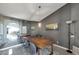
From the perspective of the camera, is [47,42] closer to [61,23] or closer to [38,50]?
[38,50]

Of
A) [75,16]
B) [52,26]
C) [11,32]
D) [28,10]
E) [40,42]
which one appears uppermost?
[28,10]

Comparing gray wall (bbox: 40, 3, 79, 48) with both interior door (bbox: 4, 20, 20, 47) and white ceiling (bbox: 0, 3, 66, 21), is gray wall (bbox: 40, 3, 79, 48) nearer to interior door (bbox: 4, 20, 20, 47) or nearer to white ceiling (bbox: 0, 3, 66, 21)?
white ceiling (bbox: 0, 3, 66, 21)

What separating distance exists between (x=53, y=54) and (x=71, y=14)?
88 cm

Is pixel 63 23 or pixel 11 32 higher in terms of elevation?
pixel 63 23

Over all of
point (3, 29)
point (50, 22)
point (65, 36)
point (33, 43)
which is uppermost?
point (50, 22)

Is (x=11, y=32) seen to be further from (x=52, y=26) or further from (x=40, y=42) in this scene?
(x=52, y=26)

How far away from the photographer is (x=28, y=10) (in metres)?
1.99

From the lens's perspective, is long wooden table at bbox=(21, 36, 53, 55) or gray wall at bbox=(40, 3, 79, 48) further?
long wooden table at bbox=(21, 36, 53, 55)

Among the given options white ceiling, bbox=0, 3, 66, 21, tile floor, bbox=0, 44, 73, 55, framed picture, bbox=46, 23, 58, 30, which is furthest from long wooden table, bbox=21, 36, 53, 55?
white ceiling, bbox=0, 3, 66, 21

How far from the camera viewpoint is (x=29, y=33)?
2051 millimetres

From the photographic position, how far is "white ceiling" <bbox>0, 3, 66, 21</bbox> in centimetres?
192

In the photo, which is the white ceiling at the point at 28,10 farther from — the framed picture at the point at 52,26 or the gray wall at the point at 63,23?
the framed picture at the point at 52,26

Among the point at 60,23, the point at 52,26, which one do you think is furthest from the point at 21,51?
the point at 60,23
